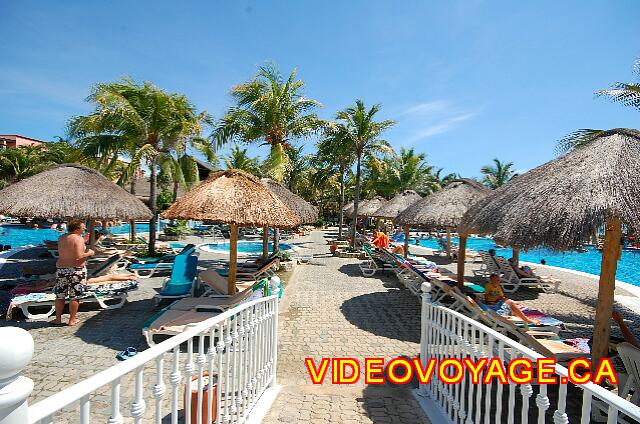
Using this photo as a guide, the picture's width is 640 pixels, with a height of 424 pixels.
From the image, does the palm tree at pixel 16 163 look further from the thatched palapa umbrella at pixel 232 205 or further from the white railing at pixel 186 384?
the white railing at pixel 186 384

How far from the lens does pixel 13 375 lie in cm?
97

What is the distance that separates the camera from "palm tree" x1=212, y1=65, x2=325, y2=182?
14352 mm

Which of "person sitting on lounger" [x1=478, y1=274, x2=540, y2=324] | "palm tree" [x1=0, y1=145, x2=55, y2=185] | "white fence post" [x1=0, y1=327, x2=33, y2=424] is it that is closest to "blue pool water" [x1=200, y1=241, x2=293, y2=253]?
"person sitting on lounger" [x1=478, y1=274, x2=540, y2=324]

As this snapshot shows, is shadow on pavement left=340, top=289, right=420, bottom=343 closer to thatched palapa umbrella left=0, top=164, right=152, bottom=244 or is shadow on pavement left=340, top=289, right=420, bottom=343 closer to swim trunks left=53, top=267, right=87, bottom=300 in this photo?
swim trunks left=53, top=267, right=87, bottom=300

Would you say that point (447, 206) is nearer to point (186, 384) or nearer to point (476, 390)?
point (476, 390)

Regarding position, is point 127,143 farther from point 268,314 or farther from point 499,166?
point 499,166

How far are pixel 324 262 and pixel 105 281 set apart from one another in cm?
817

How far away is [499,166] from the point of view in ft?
115

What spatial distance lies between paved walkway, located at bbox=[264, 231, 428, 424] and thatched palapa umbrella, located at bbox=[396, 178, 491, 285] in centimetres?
208

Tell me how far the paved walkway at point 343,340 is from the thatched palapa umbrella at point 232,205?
77.2 inches

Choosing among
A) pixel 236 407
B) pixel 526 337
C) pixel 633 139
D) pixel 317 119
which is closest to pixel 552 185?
pixel 633 139

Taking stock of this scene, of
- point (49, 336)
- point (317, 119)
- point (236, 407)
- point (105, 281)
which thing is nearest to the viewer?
point (236, 407)

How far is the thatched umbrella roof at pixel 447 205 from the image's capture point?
9.12 m

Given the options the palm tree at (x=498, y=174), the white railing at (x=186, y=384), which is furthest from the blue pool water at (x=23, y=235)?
the palm tree at (x=498, y=174)
